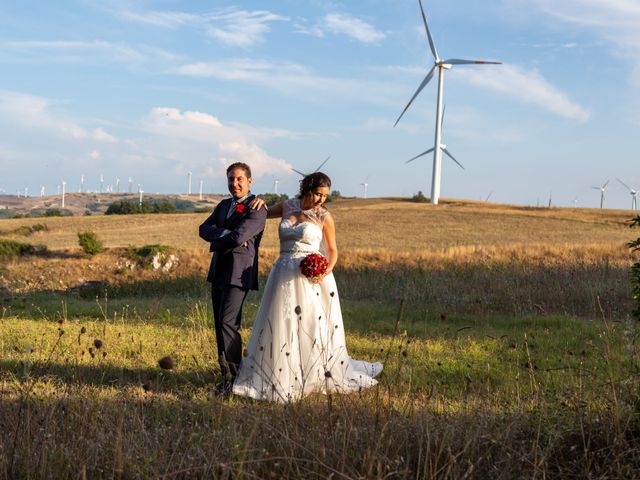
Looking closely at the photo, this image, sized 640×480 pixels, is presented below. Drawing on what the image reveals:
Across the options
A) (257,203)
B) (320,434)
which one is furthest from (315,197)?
(320,434)

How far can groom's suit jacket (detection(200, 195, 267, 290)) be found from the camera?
7.86 m

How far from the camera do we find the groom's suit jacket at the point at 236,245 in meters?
7.86

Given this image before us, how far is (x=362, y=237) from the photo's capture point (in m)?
47.6

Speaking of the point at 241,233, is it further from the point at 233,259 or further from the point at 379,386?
the point at 379,386

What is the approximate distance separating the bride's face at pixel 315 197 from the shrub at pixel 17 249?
32126mm

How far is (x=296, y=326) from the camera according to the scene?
26.6 feet

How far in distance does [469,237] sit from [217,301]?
133 ft

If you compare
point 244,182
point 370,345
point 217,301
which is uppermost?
point 244,182

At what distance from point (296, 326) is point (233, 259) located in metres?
1.07

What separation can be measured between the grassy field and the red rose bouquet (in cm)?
125

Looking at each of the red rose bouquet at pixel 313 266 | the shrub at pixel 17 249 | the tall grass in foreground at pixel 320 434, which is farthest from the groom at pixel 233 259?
the shrub at pixel 17 249

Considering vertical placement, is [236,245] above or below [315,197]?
below

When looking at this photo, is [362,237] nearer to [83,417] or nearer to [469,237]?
[469,237]

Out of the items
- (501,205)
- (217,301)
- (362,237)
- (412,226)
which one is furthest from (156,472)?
(501,205)
